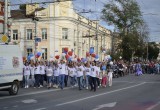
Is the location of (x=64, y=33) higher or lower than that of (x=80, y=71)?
higher

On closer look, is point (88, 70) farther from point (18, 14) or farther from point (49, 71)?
point (18, 14)

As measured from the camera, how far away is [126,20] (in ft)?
243

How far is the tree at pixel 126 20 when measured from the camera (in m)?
73.0

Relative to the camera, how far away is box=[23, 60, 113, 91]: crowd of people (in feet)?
79.7

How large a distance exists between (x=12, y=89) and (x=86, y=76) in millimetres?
5599

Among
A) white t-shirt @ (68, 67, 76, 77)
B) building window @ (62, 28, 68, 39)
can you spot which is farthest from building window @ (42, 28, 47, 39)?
white t-shirt @ (68, 67, 76, 77)

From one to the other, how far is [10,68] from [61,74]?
5714 mm

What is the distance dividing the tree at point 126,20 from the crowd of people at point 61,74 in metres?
45.9

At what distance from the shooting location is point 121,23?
75438 millimetres

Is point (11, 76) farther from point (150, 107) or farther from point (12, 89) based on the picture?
point (150, 107)

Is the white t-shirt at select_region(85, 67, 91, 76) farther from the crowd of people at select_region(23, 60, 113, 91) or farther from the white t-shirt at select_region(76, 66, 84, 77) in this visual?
the white t-shirt at select_region(76, 66, 84, 77)

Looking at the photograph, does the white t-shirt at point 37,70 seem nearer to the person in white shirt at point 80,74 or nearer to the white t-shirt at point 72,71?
the white t-shirt at point 72,71

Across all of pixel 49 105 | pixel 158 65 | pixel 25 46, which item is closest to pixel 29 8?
pixel 25 46

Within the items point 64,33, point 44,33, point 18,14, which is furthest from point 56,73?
point 18,14
